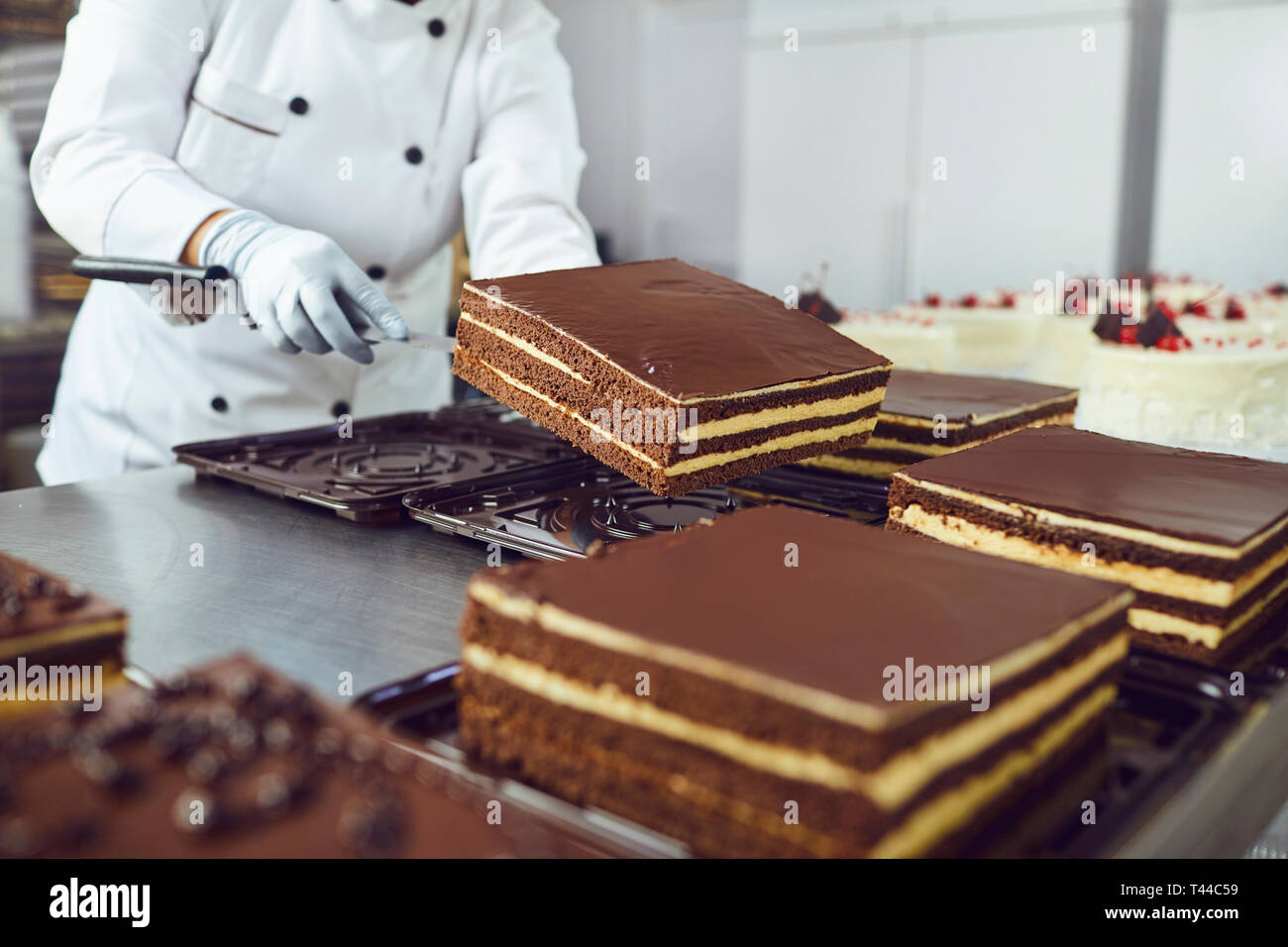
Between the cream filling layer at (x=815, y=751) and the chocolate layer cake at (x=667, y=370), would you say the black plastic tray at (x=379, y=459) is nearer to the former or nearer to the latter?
the chocolate layer cake at (x=667, y=370)

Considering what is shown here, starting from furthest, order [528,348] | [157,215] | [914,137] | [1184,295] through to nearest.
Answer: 1. [914,137]
2. [1184,295]
3. [157,215]
4. [528,348]

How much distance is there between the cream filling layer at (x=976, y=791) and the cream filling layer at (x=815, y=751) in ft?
0.09

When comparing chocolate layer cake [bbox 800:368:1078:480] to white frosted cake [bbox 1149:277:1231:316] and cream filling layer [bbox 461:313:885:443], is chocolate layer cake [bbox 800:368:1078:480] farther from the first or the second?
white frosted cake [bbox 1149:277:1231:316]

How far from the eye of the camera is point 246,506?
6.52 ft

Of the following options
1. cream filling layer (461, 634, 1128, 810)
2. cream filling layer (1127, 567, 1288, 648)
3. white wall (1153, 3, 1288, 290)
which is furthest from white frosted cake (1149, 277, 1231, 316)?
cream filling layer (461, 634, 1128, 810)

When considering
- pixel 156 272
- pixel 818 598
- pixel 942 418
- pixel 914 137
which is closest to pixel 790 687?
pixel 818 598

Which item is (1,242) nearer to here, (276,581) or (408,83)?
(408,83)

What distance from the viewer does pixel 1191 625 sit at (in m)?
1.39

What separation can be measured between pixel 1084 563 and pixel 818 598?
55 centimetres

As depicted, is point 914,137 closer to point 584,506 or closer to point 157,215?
point 157,215

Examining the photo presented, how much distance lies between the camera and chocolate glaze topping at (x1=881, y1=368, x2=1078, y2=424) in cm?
212

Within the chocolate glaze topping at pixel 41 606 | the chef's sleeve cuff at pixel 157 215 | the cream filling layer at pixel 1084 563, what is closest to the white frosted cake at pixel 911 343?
the cream filling layer at pixel 1084 563

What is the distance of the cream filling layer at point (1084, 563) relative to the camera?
53.5 inches
